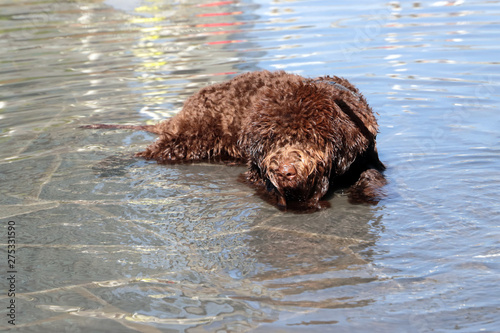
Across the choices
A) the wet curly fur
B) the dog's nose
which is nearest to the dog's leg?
the wet curly fur

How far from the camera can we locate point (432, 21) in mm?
12203

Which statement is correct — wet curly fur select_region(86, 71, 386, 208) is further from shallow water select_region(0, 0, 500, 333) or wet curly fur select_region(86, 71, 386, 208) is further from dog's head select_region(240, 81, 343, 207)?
shallow water select_region(0, 0, 500, 333)

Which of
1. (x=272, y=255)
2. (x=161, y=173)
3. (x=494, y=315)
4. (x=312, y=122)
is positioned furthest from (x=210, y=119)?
(x=494, y=315)

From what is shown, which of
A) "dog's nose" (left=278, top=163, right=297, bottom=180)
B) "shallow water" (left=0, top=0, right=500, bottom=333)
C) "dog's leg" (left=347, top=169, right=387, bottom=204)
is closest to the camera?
"shallow water" (left=0, top=0, right=500, bottom=333)

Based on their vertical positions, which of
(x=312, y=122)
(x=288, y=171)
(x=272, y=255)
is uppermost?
(x=312, y=122)

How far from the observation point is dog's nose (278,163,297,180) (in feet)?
14.4

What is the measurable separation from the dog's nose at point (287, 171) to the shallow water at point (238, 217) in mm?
329

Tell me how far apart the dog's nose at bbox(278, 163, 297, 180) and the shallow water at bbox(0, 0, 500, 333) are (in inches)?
13.0

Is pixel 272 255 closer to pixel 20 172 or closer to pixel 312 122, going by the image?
pixel 312 122

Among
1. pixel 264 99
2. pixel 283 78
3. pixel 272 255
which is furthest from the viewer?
pixel 283 78

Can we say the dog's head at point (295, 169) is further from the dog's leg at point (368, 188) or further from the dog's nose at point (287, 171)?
the dog's leg at point (368, 188)

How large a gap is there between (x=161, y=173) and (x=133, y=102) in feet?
9.04

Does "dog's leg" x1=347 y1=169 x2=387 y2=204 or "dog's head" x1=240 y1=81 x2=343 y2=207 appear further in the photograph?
"dog's leg" x1=347 y1=169 x2=387 y2=204

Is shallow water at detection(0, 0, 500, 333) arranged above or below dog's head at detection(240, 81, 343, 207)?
below
